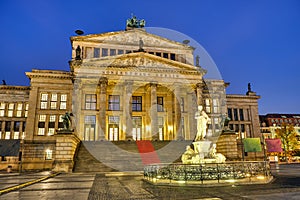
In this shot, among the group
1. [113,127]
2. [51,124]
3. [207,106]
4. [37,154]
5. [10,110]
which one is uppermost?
[207,106]

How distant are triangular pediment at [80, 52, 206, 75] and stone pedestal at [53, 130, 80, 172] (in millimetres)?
12783

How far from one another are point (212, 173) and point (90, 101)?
97.7 feet

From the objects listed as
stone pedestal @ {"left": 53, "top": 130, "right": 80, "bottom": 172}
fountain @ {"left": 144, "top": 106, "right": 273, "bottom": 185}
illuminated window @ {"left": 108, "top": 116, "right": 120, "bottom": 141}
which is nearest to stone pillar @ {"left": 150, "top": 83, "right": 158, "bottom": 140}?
illuminated window @ {"left": 108, "top": 116, "right": 120, "bottom": 141}

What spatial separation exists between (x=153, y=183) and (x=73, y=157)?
15.4 meters

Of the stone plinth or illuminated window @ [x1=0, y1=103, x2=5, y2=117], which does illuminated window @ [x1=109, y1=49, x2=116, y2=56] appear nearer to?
illuminated window @ [x1=0, y1=103, x2=5, y2=117]

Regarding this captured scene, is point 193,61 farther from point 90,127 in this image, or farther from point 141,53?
point 90,127

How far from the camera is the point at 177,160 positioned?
2577cm

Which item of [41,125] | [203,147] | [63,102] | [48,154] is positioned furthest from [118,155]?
[41,125]

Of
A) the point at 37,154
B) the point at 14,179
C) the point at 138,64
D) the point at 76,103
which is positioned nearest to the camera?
the point at 14,179

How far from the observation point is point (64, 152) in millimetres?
24359

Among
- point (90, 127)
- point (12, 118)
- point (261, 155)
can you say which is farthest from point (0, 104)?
point (261, 155)

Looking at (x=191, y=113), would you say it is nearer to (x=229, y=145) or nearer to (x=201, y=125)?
(x=229, y=145)

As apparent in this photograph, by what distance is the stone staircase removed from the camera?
2327 centimetres

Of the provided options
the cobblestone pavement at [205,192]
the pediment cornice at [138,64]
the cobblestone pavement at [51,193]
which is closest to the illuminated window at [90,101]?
the pediment cornice at [138,64]
